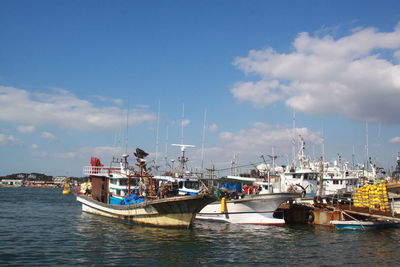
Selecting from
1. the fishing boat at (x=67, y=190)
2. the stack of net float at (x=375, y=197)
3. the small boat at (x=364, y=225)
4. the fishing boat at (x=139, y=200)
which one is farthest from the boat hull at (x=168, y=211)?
the fishing boat at (x=67, y=190)

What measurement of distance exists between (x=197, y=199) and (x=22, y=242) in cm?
1028

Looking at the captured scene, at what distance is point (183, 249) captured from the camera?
17766mm

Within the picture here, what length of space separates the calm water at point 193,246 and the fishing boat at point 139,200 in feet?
2.86

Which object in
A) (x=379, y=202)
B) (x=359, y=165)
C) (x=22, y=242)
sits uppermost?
(x=359, y=165)

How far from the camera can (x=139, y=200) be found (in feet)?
89.5

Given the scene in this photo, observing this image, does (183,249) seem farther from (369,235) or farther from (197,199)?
(369,235)

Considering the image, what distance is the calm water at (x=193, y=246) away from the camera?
51.3ft

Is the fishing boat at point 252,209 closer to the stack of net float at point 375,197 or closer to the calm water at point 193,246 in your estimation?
the calm water at point 193,246

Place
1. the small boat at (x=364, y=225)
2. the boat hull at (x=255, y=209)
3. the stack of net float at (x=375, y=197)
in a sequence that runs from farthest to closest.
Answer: the boat hull at (x=255, y=209), the stack of net float at (x=375, y=197), the small boat at (x=364, y=225)

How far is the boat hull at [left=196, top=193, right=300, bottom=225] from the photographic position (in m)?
27.4

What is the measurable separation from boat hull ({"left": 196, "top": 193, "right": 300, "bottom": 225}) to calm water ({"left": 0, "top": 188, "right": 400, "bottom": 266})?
195 cm

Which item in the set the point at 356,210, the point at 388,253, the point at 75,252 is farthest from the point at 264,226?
the point at 75,252

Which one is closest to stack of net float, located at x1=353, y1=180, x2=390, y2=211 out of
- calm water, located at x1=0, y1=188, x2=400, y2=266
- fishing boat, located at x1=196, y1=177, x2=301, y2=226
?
calm water, located at x1=0, y1=188, x2=400, y2=266

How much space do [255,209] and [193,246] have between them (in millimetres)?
10788
